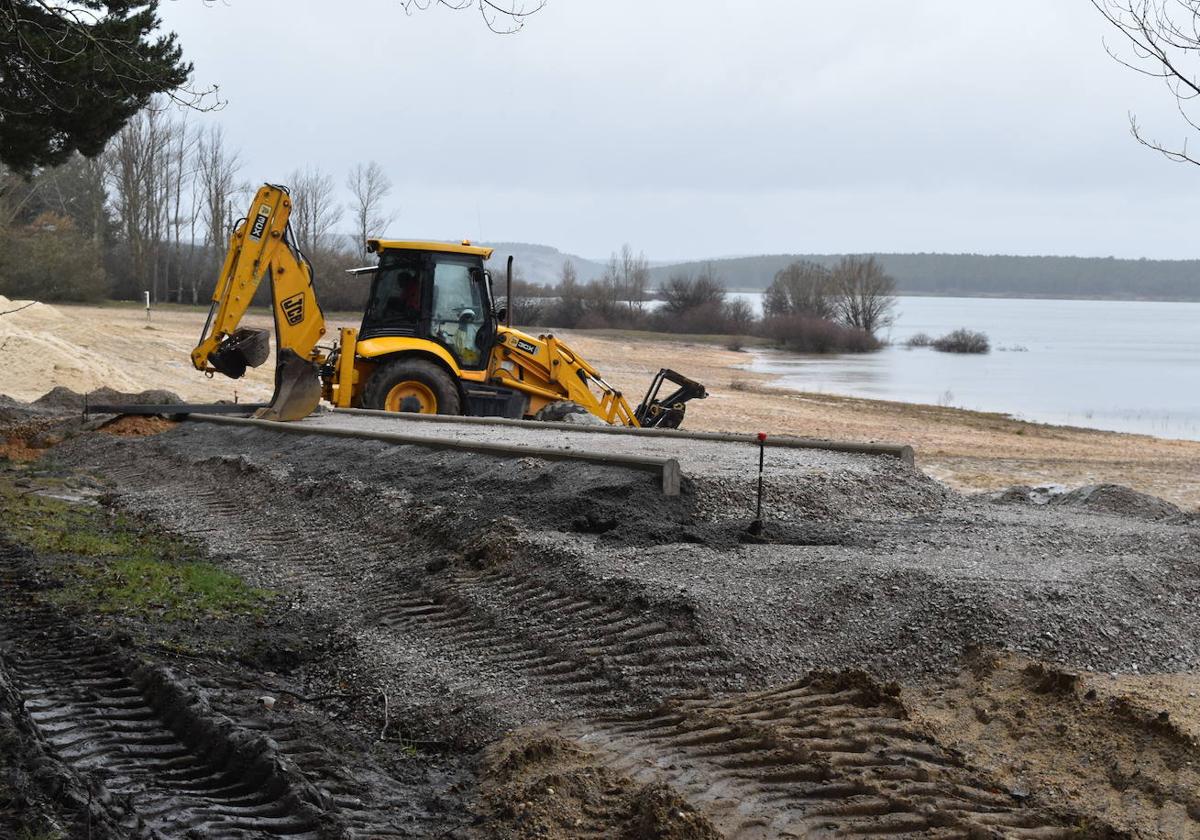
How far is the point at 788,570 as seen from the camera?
24.4ft

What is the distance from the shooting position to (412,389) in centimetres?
1633

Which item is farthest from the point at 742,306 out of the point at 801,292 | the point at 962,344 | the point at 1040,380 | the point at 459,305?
the point at 459,305

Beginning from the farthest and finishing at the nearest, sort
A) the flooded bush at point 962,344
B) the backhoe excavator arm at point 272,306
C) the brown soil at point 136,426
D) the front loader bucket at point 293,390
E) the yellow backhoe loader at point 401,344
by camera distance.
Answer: the flooded bush at point 962,344, the brown soil at point 136,426, the yellow backhoe loader at point 401,344, the backhoe excavator arm at point 272,306, the front loader bucket at point 293,390

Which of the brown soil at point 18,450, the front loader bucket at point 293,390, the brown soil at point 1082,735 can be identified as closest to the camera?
the brown soil at point 1082,735

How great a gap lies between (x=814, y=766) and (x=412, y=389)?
11847mm

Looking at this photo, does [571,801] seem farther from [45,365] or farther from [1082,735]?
[45,365]

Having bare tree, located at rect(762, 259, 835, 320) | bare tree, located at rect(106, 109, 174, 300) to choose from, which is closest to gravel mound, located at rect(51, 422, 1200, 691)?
bare tree, located at rect(106, 109, 174, 300)

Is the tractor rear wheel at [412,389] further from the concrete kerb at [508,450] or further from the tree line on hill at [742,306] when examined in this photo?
the tree line on hill at [742,306]

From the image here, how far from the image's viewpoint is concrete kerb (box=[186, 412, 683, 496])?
966 centimetres

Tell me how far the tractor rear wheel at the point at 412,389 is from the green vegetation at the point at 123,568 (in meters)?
5.00

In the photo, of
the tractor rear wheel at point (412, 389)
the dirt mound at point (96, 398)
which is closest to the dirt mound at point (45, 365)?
the dirt mound at point (96, 398)

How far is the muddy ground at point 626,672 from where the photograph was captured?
4.85 metres

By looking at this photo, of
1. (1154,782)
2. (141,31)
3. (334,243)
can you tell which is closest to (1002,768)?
(1154,782)

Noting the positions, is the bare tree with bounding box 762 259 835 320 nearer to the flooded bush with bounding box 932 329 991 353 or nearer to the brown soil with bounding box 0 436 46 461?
the flooded bush with bounding box 932 329 991 353
